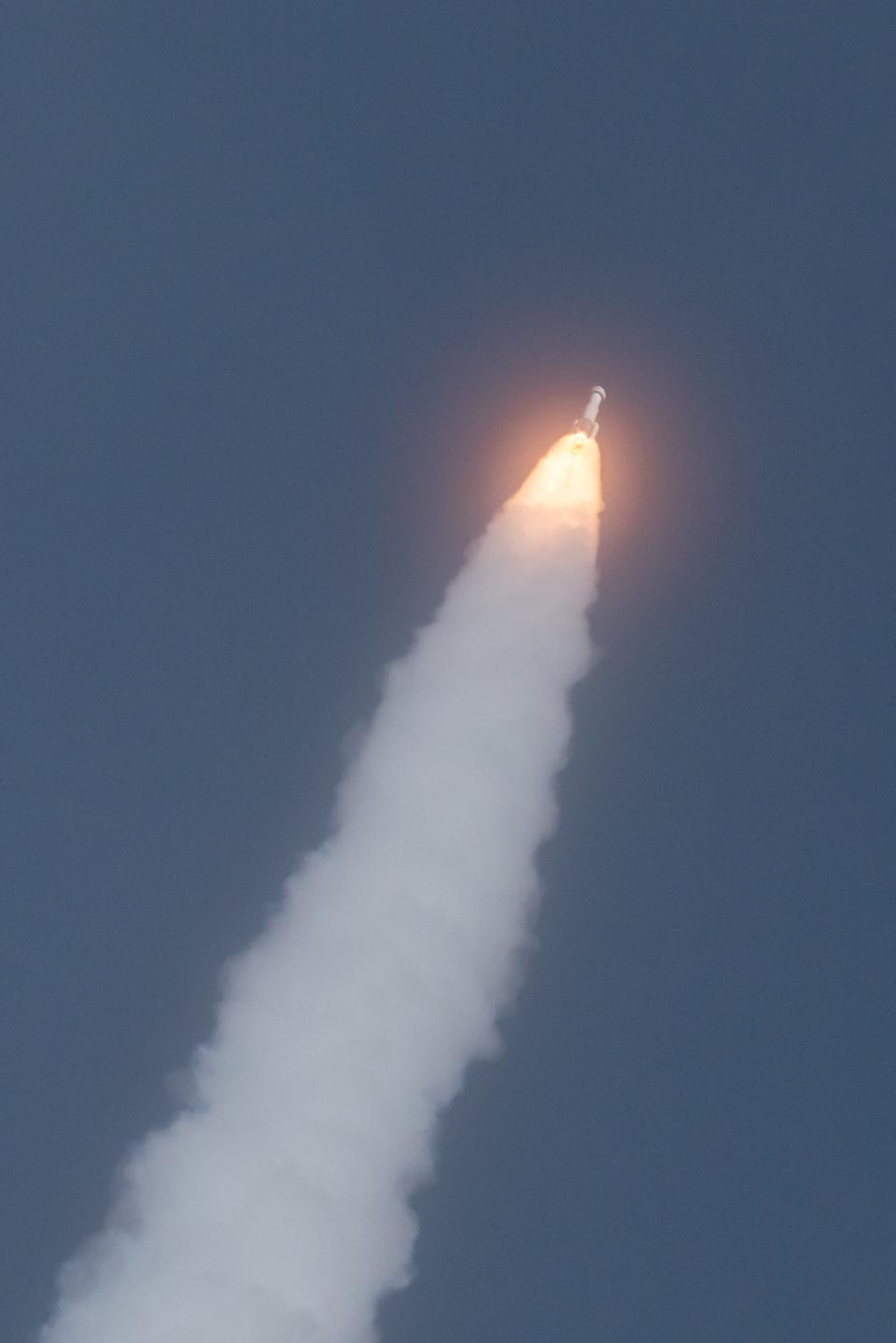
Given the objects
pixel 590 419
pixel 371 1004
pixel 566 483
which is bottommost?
pixel 371 1004

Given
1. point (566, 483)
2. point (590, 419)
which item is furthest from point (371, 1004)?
point (590, 419)

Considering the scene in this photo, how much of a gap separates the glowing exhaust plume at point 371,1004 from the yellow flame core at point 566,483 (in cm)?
14

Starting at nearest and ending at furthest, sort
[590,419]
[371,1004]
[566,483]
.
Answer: [371,1004] → [590,419] → [566,483]

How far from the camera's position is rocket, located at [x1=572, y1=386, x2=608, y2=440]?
232 feet

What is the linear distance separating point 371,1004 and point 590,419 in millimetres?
26074

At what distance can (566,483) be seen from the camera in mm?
72938

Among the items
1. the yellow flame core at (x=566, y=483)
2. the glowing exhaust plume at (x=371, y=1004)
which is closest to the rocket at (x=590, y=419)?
the yellow flame core at (x=566, y=483)

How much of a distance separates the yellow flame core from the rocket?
1.42 metres

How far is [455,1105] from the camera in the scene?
67250 millimetres

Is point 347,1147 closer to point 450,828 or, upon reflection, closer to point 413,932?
point 413,932

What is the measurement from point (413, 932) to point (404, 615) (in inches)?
556

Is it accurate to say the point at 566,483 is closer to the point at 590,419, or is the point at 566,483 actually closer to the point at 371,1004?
the point at 590,419

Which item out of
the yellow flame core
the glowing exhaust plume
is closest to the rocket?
the yellow flame core

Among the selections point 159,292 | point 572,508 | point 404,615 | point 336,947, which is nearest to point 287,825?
point 336,947
